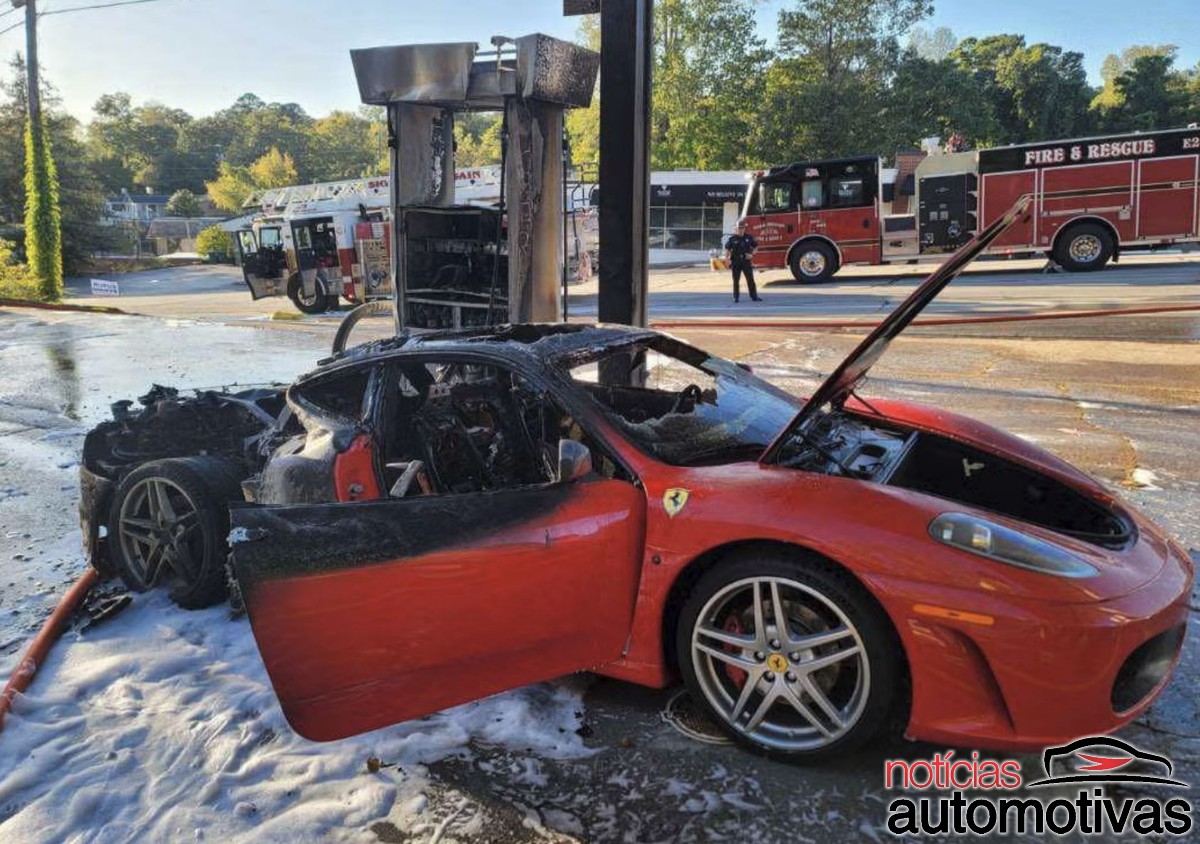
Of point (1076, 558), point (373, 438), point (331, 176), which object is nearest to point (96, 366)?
point (373, 438)

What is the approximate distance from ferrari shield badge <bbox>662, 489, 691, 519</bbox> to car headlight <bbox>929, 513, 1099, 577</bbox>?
772mm

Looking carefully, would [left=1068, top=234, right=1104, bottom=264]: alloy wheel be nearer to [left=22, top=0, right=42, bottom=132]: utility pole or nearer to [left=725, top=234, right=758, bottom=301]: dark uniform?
[left=725, top=234, right=758, bottom=301]: dark uniform

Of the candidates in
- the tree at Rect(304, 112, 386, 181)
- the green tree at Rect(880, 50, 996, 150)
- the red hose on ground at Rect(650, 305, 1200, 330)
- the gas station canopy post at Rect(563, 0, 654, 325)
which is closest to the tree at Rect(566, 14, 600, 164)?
the green tree at Rect(880, 50, 996, 150)

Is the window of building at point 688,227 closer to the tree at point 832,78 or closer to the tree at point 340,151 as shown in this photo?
the tree at point 832,78

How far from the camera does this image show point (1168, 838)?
2.39m

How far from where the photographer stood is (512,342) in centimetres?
357

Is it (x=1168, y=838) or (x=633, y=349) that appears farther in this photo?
(x=633, y=349)

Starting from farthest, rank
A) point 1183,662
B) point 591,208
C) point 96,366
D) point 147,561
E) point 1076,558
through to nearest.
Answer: point 591,208 < point 96,366 < point 147,561 < point 1183,662 < point 1076,558

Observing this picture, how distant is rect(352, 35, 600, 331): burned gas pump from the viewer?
705 centimetres

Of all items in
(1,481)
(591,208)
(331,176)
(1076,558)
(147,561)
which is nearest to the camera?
(1076,558)

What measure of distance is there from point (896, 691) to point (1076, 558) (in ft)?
2.19

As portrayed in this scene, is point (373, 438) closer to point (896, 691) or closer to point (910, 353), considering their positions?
point (896, 691)

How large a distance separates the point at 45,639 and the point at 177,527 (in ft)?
2.39

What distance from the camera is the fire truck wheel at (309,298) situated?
23.8 m
